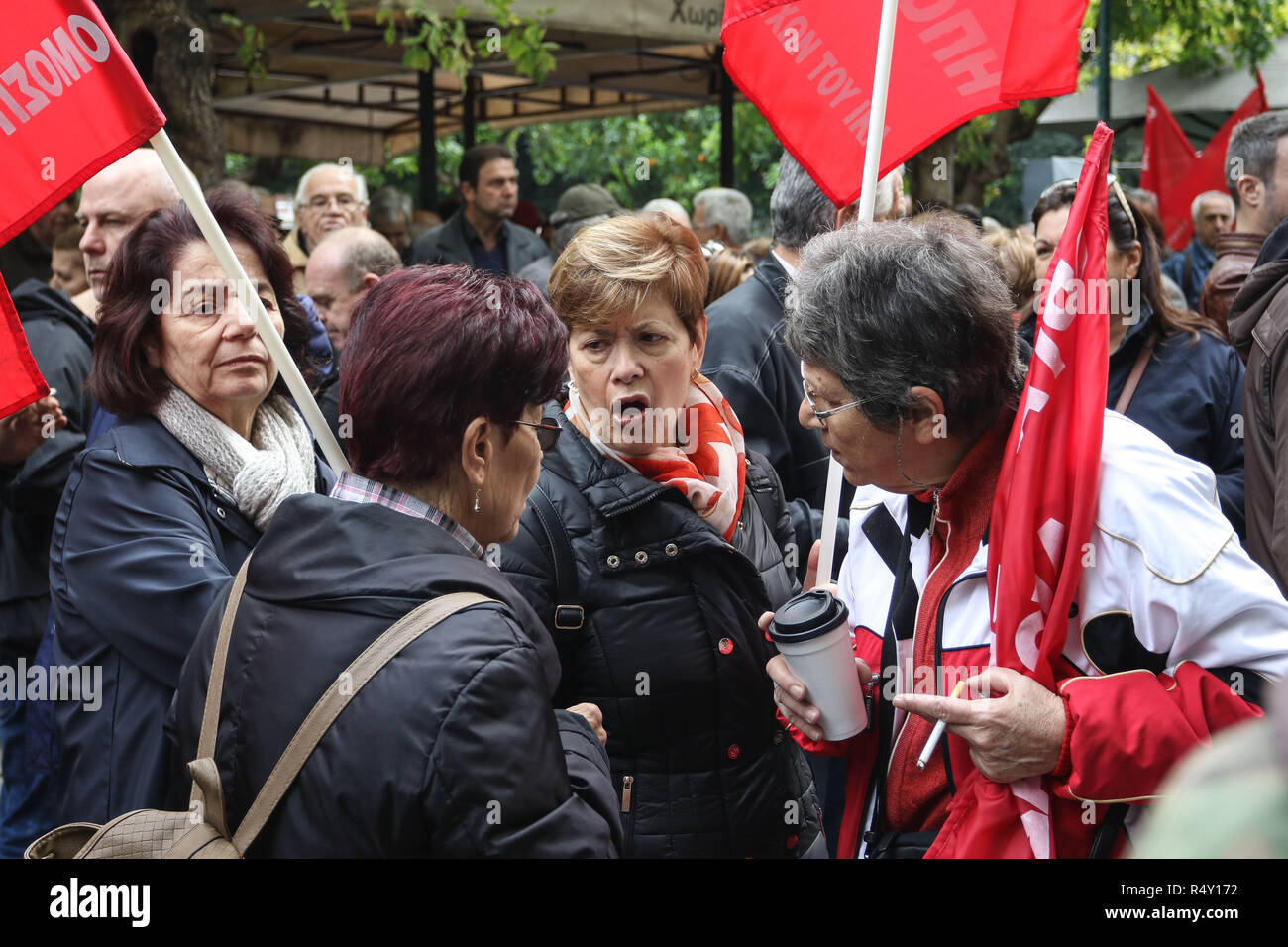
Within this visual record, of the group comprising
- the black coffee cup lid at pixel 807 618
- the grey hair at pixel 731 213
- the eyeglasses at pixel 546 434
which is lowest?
the black coffee cup lid at pixel 807 618

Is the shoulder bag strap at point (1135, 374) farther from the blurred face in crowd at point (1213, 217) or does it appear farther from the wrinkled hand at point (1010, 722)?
the blurred face in crowd at point (1213, 217)

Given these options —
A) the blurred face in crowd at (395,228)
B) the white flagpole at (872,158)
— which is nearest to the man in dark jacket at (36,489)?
the white flagpole at (872,158)

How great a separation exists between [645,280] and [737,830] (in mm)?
1209

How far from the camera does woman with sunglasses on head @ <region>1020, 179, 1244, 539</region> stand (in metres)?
3.82

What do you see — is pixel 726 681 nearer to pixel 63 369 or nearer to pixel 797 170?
pixel 797 170

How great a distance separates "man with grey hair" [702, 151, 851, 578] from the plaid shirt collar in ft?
5.77

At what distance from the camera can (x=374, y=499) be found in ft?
6.46

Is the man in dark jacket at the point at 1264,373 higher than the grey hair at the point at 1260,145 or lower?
lower

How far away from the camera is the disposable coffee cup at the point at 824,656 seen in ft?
7.29

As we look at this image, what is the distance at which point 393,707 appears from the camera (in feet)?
5.58

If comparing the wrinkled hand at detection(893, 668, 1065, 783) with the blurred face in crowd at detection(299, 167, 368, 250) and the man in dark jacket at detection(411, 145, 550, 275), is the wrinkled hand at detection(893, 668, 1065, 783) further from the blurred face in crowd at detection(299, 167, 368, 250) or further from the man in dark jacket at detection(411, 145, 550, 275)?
the man in dark jacket at detection(411, 145, 550, 275)

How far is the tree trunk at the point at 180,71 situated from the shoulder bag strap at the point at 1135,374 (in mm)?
4234

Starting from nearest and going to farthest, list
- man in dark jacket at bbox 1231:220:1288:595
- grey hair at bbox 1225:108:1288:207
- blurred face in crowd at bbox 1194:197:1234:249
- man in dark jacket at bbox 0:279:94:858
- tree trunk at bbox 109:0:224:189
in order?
man in dark jacket at bbox 1231:220:1288:595, man in dark jacket at bbox 0:279:94:858, grey hair at bbox 1225:108:1288:207, tree trunk at bbox 109:0:224:189, blurred face in crowd at bbox 1194:197:1234:249

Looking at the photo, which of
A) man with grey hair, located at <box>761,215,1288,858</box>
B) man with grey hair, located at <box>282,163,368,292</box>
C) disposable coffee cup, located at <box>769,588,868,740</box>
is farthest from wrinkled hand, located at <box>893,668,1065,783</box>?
man with grey hair, located at <box>282,163,368,292</box>
